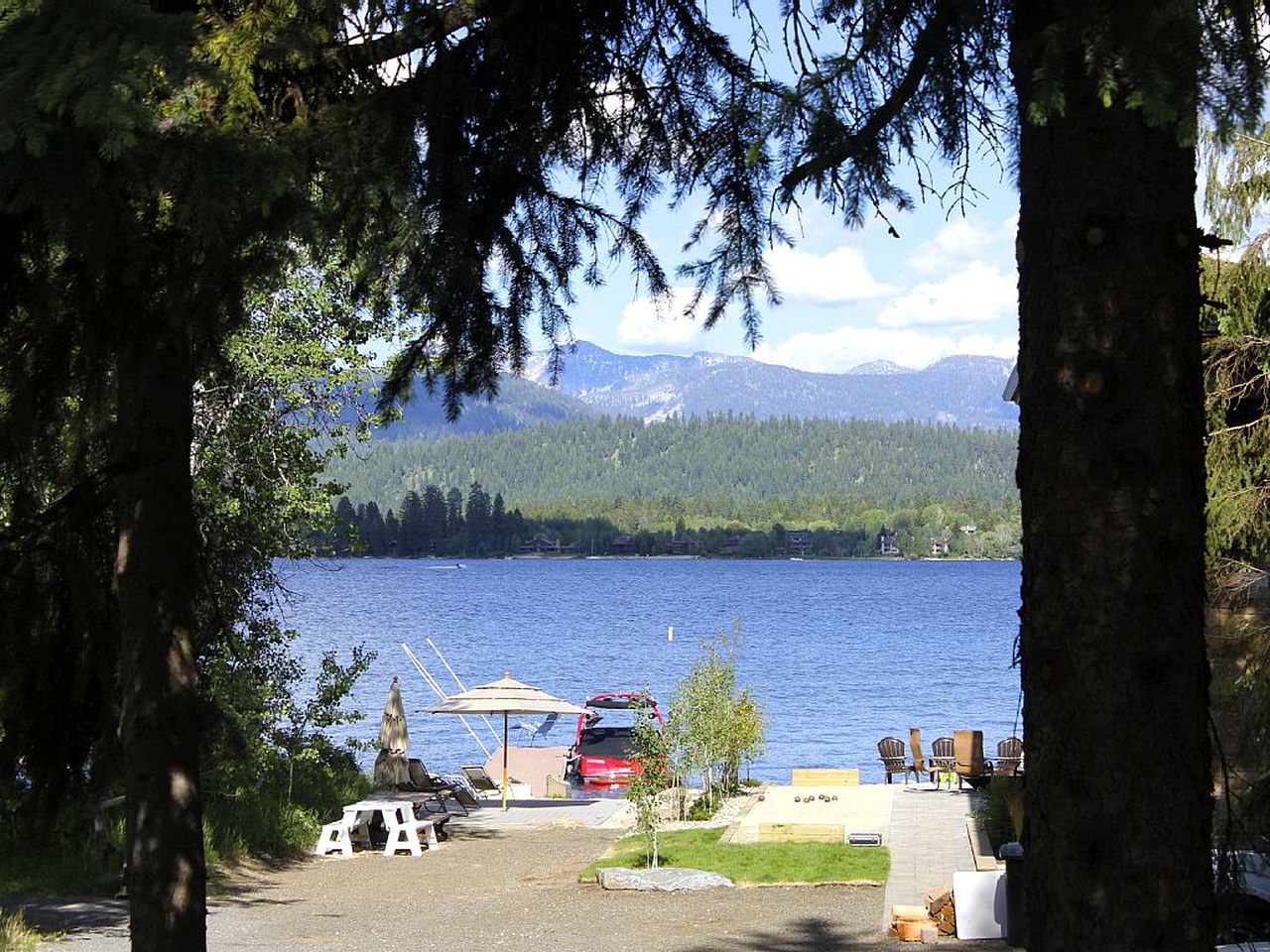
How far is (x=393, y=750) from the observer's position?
1808cm

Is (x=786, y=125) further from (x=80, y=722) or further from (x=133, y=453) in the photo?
(x=80, y=722)

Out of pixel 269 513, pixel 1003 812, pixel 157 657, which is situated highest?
pixel 269 513

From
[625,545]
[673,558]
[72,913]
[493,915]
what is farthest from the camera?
[673,558]

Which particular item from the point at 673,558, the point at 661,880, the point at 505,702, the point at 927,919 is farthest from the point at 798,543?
the point at 927,919

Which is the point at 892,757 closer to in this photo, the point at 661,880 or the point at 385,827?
the point at 385,827

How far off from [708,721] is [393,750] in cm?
401

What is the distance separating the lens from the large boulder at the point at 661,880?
1229 cm

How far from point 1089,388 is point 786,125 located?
88 cm

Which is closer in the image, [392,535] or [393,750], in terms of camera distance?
[393,750]

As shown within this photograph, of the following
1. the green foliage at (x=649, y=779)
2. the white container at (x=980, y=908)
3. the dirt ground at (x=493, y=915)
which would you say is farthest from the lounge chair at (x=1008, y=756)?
the white container at (x=980, y=908)

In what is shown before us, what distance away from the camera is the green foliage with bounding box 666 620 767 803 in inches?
663

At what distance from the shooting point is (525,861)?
48.2 ft

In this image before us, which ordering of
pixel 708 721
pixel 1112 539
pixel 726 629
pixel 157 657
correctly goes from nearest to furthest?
1. pixel 1112 539
2. pixel 157 657
3. pixel 708 721
4. pixel 726 629

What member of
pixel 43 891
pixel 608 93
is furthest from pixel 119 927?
pixel 608 93
